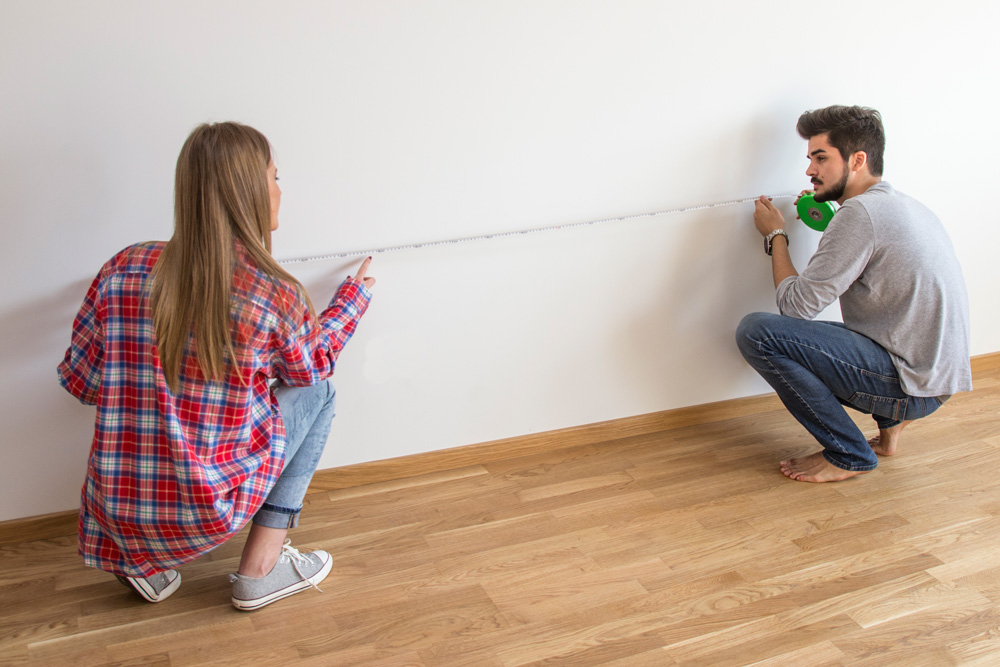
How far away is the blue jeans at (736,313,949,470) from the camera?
2.29 meters

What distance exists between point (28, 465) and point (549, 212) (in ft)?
4.65

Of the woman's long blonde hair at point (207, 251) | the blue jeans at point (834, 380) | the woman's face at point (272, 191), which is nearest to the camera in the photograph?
the woman's long blonde hair at point (207, 251)

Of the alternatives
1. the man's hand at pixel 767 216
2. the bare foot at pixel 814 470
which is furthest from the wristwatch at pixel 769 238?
the bare foot at pixel 814 470

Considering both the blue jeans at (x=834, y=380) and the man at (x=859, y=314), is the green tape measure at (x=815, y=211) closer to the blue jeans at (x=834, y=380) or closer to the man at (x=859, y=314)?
the man at (x=859, y=314)

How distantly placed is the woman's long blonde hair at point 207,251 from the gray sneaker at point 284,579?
1.64 feet

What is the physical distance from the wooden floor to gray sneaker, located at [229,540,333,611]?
2 cm

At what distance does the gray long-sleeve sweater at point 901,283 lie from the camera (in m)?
2.19

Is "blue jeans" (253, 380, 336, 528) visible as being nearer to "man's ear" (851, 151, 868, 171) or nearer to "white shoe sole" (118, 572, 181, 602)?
"white shoe sole" (118, 572, 181, 602)

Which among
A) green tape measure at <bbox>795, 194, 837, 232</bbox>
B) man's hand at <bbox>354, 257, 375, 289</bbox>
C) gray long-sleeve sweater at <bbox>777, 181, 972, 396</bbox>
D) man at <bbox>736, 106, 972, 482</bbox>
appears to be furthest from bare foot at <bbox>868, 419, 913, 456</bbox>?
man's hand at <bbox>354, 257, 375, 289</bbox>

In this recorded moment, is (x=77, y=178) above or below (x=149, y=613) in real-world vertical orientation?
above

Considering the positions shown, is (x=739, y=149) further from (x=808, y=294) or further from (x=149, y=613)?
(x=149, y=613)

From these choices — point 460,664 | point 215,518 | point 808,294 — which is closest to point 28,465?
point 215,518

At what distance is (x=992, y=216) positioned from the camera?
9.45ft

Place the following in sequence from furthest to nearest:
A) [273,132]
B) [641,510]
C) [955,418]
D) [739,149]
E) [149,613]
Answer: [955,418]
[739,149]
[641,510]
[273,132]
[149,613]
